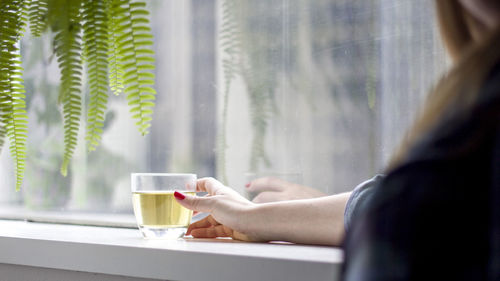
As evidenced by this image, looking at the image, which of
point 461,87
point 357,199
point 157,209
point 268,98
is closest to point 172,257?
point 157,209

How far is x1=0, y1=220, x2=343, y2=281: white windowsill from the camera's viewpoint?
71 cm

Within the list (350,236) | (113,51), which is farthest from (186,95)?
(350,236)

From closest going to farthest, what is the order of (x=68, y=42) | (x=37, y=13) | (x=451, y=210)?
(x=451, y=210) → (x=68, y=42) → (x=37, y=13)

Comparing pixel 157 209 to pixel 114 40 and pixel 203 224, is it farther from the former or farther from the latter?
pixel 114 40

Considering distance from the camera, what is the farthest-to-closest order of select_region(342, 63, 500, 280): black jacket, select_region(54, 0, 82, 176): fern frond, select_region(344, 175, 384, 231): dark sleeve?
select_region(344, 175, 384, 231): dark sleeve, select_region(54, 0, 82, 176): fern frond, select_region(342, 63, 500, 280): black jacket

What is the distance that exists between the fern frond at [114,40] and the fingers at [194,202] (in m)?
0.23

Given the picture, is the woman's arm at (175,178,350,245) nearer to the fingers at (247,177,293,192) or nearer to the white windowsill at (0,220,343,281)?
the white windowsill at (0,220,343,281)

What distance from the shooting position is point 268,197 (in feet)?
3.52

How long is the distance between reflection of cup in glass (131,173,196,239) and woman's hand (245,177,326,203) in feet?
0.61

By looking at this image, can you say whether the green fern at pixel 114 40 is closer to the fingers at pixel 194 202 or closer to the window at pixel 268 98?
the fingers at pixel 194 202

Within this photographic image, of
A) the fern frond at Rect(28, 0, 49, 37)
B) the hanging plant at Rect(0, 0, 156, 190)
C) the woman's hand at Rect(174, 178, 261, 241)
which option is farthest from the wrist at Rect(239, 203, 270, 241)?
the fern frond at Rect(28, 0, 49, 37)

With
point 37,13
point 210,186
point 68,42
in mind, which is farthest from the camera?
point 210,186

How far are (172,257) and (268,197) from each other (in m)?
0.34

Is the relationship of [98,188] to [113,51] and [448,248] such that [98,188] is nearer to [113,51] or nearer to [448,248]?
[113,51]
